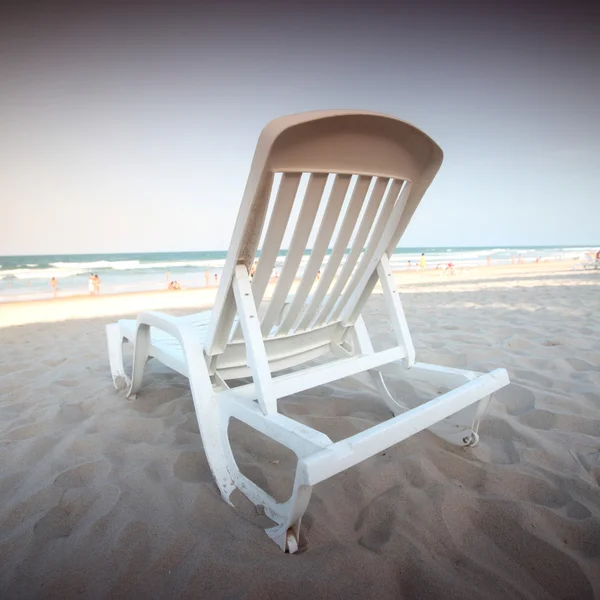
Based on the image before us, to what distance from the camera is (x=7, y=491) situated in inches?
56.6

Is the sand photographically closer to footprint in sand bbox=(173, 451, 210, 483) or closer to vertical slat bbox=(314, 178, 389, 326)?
footprint in sand bbox=(173, 451, 210, 483)

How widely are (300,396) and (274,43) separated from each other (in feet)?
63.7

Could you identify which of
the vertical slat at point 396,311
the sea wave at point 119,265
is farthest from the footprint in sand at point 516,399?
the sea wave at point 119,265

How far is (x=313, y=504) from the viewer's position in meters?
1.33

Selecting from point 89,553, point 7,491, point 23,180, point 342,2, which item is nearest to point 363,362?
point 89,553

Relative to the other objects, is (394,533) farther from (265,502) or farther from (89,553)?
(89,553)

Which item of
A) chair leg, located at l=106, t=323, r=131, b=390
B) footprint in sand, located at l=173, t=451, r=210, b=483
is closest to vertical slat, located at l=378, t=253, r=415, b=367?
footprint in sand, located at l=173, t=451, r=210, b=483

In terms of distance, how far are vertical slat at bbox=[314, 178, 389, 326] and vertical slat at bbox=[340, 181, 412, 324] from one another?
105mm

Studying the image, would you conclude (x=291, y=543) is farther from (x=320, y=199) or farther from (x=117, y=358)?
(x=117, y=358)

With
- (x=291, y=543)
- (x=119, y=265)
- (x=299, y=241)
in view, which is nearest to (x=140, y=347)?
(x=299, y=241)

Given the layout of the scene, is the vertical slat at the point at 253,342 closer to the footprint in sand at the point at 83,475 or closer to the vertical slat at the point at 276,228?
the vertical slat at the point at 276,228

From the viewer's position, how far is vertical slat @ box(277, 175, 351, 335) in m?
1.25

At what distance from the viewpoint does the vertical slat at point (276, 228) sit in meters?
1.13

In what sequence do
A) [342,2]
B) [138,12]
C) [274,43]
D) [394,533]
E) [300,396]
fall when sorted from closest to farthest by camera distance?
[394,533], [300,396], [342,2], [138,12], [274,43]
